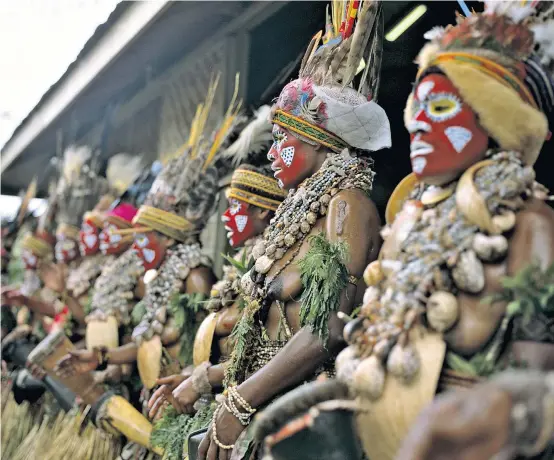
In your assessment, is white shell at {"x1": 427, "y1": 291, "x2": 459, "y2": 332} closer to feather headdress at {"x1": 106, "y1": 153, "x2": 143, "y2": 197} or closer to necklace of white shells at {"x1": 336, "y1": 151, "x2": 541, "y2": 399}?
necklace of white shells at {"x1": 336, "y1": 151, "x2": 541, "y2": 399}

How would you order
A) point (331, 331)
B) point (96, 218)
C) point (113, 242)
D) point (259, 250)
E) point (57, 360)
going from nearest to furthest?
point (331, 331), point (259, 250), point (57, 360), point (113, 242), point (96, 218)

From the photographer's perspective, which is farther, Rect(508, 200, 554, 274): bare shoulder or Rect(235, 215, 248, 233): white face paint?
Rect(235, 215, 248, 233): white face paint

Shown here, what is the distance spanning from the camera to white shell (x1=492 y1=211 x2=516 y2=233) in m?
1.81

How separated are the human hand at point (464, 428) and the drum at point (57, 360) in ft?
10.4

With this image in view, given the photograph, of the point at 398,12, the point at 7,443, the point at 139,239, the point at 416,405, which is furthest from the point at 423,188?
the point at 7,443

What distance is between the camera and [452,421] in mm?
1441

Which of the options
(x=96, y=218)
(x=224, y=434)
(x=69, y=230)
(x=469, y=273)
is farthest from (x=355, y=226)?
(x=69, y=230)

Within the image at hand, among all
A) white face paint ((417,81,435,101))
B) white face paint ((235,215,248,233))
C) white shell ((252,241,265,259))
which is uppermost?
white face paint ((417,81,435,101))

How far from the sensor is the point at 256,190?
3615 mm

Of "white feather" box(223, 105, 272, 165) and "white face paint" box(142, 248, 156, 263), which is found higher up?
"white feather" box(223, 105, 272, 165)

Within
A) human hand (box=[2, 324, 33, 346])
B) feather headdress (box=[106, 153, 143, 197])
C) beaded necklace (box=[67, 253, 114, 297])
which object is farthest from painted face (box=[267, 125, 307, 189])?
human hand (box=[2, 324, 33, 346])

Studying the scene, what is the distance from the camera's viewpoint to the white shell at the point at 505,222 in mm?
1808

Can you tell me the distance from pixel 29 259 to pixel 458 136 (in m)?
5.53

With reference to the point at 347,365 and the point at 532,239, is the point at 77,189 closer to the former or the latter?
the point at 347,365
